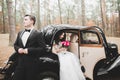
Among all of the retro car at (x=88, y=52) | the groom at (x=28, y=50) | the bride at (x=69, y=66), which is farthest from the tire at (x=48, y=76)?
the groom at (x=28, y=50)

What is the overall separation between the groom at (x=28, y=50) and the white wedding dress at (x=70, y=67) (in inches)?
80.9

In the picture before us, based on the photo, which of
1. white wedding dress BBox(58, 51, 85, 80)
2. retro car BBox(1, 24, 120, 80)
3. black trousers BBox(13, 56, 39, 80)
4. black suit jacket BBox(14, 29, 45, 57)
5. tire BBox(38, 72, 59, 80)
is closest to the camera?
black trousers BBox(13, 56, 39, 80)

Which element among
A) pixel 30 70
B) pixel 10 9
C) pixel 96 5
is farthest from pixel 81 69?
pixel 96 5

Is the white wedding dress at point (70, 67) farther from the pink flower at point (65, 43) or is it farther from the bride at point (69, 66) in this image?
the pink flower at point (65, 43)

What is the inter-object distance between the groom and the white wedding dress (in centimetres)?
205

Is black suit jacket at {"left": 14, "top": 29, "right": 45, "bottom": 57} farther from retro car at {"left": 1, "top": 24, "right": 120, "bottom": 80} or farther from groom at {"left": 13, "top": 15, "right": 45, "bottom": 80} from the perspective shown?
retro car at {"left": 1, "top": 24, "right": 120, "bottom": 80}

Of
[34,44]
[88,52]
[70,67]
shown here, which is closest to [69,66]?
[70,67]

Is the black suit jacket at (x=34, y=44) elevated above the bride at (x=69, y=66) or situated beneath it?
elevated above

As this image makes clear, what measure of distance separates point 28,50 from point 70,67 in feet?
8.05

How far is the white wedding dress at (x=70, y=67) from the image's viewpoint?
23.6 feet

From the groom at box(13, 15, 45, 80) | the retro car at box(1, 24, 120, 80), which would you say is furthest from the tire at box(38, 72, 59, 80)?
the groom at box(13, 15, 45, 80)

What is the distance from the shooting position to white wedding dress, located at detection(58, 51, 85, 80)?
7.19m

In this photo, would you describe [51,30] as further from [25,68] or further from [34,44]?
[25,68]

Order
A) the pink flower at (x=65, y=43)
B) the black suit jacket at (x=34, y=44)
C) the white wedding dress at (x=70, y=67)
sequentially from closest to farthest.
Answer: the black suit jacket at (x=34, y=44) < the white wedding dress at (x=70, y=67) < the pink flower at (x=65, y=43)
